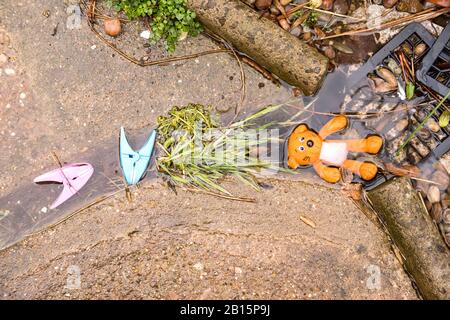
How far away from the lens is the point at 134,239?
3617 millimetres

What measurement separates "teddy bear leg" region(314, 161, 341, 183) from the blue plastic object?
131cm

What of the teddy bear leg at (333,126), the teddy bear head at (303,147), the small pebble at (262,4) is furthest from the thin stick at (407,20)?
Result: the teddy bear head at (303,147)

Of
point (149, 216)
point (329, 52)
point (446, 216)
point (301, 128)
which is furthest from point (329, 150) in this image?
point (149, 216)

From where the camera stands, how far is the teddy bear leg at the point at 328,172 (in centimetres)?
363

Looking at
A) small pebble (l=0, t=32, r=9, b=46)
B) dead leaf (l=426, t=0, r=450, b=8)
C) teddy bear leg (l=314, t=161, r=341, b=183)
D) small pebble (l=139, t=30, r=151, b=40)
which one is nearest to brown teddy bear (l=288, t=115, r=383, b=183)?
teddy bear leg (l=314, t=161, r=341, b=183)

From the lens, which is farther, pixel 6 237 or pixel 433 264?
pixel 6 237

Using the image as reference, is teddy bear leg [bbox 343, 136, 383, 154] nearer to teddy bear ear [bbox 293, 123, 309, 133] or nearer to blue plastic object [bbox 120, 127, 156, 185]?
teddy bear ear [bbox 293, 123, 309, 133]

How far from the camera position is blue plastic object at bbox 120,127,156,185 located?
367 centimetres

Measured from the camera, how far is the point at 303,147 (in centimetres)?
354

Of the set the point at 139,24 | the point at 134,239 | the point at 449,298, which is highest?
the point at 139,24

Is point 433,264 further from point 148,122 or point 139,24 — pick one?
point 139,24

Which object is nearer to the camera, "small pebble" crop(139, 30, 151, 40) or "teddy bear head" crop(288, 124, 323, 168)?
"teddy bear head" crop(288, 124, 323, 168)
